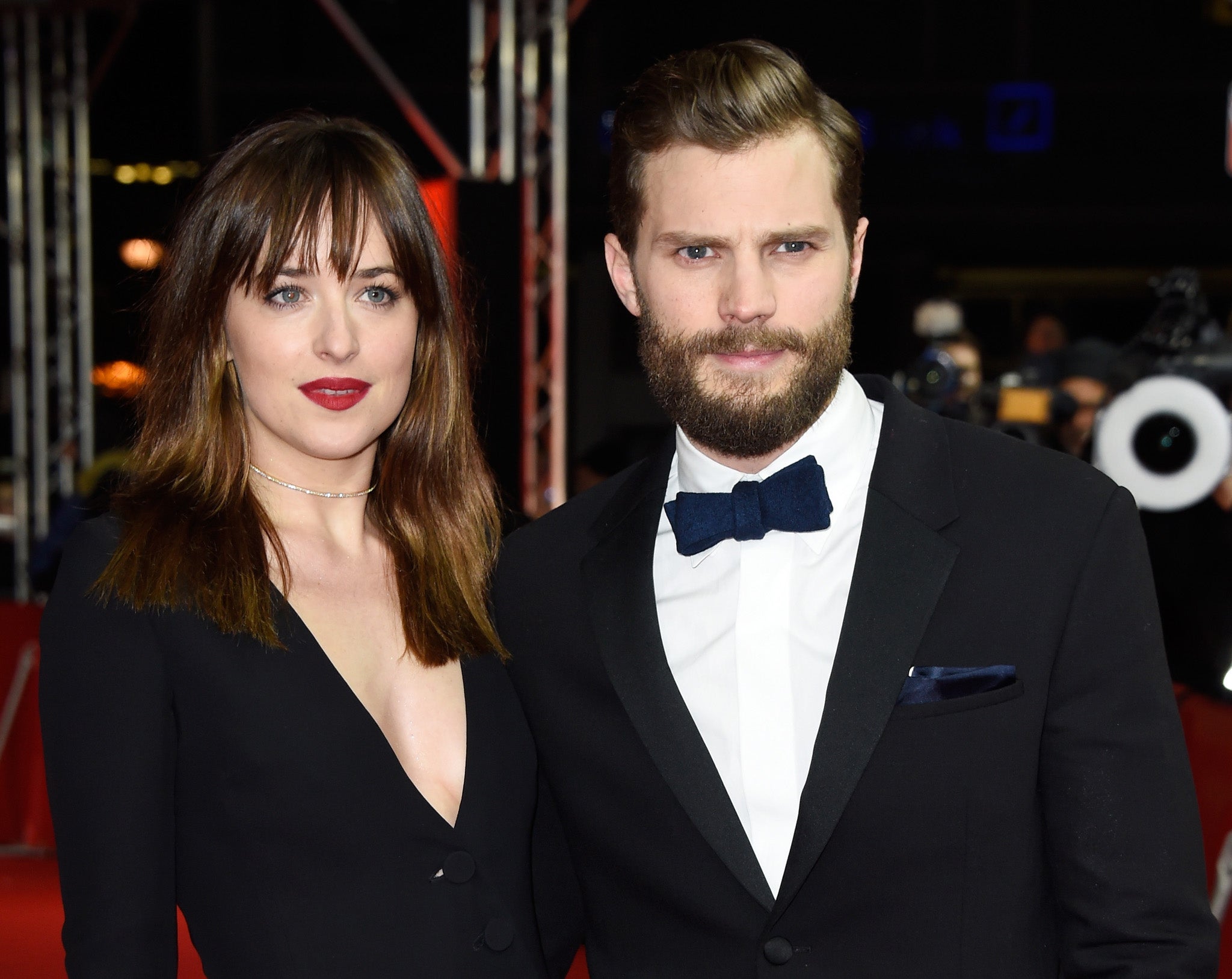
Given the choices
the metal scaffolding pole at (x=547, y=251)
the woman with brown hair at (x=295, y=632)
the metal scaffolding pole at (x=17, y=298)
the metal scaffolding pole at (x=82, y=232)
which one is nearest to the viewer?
the woman with brown hair at (x=295, y=632)

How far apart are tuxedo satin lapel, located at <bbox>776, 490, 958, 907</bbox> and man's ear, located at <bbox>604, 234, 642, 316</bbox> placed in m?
0.48

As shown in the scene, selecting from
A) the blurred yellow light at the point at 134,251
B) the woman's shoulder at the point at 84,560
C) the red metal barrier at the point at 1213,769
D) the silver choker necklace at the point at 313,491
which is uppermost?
the blurred yellow light at the point at 134,251

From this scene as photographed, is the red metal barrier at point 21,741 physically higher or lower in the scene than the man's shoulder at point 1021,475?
lower

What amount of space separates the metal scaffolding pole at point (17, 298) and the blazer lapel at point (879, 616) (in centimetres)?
673

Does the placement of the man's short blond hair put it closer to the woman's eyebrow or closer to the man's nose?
the man's nose

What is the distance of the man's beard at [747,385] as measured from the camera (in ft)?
5.67

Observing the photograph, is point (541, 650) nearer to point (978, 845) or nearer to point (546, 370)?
point (978, 845)

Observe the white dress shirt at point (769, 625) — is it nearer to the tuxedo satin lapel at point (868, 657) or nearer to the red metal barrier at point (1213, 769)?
the tuxedo satin lapel at point (868, 657)

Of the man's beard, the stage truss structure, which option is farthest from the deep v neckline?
the stage truss structure

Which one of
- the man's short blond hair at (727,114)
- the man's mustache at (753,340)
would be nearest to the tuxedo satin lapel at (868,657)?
the man's mustache at (753,340)

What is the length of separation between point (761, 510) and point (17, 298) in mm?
6868

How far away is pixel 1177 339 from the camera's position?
4.30 metres

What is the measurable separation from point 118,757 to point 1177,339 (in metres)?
3.70

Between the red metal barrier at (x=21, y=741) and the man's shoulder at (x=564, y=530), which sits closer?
the man's shoulder at (x=564, y=530)
